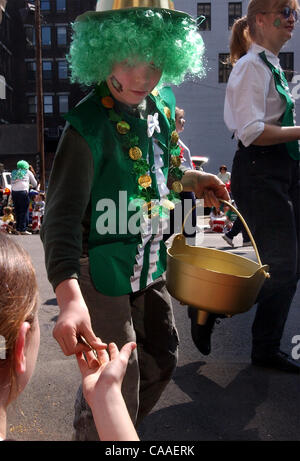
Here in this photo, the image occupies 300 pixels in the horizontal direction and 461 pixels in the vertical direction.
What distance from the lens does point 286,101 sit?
3.16 meters

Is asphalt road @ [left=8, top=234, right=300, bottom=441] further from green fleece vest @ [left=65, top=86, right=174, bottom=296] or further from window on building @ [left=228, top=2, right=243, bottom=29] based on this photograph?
window on building @ [left=228, top=2, right=243, bottom=29]

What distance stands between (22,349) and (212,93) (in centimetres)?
3542

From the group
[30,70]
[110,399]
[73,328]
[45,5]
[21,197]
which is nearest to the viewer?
[110,399]

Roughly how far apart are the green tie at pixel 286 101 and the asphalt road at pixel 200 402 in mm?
1217

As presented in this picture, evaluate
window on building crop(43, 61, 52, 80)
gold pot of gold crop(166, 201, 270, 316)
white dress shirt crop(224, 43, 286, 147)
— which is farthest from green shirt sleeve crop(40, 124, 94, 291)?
window on building crop(43, 61, 52, 80)

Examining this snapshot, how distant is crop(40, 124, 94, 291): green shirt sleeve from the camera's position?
1779mm

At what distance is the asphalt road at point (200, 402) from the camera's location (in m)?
2.59

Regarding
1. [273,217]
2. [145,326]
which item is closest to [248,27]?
[273,217]

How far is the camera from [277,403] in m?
2.88

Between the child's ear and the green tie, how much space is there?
222 centimetres

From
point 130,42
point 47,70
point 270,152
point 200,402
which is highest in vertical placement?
point 47,70

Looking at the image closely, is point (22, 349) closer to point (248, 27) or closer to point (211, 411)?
point (211, 411)

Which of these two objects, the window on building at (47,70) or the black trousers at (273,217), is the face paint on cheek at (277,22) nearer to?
the black trousers at (273,217)
